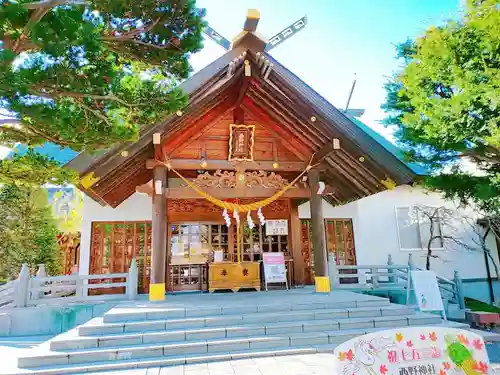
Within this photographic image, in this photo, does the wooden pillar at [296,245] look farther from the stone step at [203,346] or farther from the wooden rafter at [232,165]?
the stone step at [203,346]

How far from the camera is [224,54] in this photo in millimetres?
7773

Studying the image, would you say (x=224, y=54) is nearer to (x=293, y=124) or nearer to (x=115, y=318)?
(x=293, y=124)

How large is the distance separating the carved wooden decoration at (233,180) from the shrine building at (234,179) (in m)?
0.03

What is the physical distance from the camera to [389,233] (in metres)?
12.9

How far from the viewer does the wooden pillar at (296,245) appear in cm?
1143

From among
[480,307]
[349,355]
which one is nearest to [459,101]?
[349,355]

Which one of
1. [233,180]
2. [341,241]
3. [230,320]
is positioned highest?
[233,180]

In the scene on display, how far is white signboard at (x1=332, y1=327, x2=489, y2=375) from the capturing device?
276 cm

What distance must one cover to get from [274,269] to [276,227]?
6.00ft

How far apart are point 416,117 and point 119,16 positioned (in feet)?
22.4

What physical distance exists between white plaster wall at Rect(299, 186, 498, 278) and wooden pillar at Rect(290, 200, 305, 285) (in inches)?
25.4

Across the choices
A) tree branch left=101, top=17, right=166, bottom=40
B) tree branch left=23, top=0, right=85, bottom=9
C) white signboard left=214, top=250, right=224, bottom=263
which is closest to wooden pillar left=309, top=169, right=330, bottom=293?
white signboard left=214, top=250, right=224, bottom=263

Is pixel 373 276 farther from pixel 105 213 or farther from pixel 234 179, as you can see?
pixel 105 213

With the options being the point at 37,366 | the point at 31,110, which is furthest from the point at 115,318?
the point at 31,110
